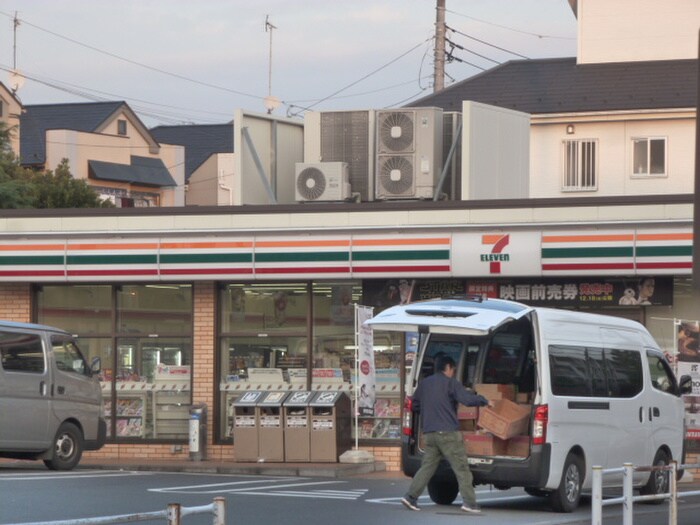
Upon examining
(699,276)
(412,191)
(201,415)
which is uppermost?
(412,191)

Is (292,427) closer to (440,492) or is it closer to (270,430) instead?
(270,430)

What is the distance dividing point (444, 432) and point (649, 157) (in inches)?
937

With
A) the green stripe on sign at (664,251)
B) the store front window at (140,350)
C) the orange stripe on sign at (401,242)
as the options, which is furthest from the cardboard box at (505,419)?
the store front window at (140,350)

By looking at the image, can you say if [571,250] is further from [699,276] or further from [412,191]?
[699,276]

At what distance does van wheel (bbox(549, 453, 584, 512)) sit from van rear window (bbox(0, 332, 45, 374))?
26.7ft

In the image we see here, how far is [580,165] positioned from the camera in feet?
126

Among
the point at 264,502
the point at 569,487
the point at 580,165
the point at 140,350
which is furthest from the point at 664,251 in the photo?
the point at 580,165

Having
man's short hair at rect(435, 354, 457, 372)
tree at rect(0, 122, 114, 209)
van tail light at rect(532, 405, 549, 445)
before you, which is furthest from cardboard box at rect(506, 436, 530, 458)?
tree at rect(0, 122, 114, 209)

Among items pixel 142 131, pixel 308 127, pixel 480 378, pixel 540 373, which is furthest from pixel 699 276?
pixel 142 131

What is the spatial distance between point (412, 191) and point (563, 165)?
13741mm

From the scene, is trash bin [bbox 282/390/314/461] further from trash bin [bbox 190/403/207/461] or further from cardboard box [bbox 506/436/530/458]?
cardboard box [bbox 506/436/530/458]

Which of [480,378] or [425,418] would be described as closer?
[425,418]

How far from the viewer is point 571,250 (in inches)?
883

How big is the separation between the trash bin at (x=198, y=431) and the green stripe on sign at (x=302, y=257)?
9.01 ft
